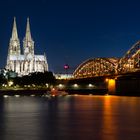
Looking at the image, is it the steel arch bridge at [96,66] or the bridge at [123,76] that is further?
the steel arch bridge at [96,66]

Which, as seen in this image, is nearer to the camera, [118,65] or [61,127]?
[61,127]

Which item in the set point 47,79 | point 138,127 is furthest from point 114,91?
point 138,127

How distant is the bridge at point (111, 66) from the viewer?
10992 cm

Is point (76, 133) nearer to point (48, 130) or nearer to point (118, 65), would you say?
point (48, 130)

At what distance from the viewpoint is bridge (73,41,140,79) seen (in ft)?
361

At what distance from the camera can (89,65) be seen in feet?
513

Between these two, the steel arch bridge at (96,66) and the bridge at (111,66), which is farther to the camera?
the steel arch bridge at (96,66)

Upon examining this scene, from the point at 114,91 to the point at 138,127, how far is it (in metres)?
83.5

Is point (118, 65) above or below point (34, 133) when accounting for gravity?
above

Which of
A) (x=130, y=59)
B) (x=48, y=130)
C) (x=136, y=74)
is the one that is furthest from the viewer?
(x=130, y=59)

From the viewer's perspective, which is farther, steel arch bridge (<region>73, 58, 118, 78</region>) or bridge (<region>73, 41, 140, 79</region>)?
steel arch bridge (<region>73, 58, 118, 78</region>)

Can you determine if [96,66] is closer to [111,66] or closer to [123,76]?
[111,66]

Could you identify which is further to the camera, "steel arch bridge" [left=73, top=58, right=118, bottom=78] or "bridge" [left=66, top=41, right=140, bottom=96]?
"steel arch bridge" [left=73, top=58, right=118, bottom=78]

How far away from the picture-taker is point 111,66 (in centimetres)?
13825
